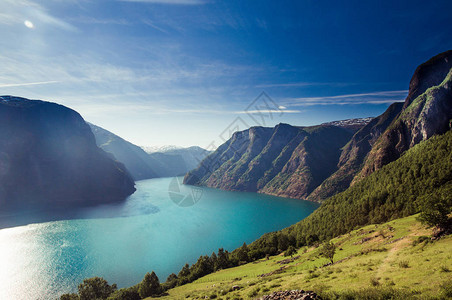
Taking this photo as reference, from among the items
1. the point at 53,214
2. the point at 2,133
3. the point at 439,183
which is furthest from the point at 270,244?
the point at 2,133

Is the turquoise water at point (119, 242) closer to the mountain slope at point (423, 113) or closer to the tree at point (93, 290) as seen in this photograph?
the tree at point (93, 290)

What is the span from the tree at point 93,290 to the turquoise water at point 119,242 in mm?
16208

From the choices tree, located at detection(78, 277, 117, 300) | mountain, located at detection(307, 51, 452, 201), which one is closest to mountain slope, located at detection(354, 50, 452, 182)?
mountain, located at detection(307, 51, 452, 201)

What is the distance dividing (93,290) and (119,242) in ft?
191

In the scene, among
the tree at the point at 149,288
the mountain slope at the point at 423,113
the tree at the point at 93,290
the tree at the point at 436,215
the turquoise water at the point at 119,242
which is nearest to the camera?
the tree at the point at 436,215

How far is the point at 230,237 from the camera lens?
373ft

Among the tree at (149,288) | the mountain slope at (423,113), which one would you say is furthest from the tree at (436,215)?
the mountain slope at (423,113)

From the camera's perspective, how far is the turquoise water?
71.9 metres

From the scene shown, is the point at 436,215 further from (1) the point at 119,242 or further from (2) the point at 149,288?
(1) the point at 119,242

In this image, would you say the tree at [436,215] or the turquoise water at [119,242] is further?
the turquoise water at [119,242]

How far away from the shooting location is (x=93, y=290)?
51.2 meters

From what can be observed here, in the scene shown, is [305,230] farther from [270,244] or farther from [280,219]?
[280,219]

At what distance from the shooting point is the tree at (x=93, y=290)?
165 ft

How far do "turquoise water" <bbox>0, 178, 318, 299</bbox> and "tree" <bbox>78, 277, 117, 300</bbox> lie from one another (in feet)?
53.2
